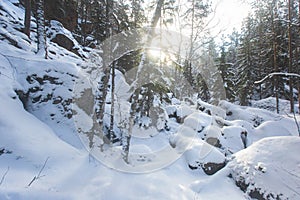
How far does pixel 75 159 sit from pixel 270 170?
4757 millimetres

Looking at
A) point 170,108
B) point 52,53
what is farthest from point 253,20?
point 52,53

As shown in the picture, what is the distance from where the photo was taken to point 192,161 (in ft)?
23.0

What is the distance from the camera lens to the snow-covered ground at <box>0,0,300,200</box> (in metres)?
3.87

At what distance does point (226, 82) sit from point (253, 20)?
1522cm

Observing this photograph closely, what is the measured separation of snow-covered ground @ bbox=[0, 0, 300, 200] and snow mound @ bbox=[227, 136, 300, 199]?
0.02 meters

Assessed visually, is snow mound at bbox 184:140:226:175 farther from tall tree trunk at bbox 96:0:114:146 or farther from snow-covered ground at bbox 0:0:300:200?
tall tree trunk at bbox 96:0:114:146

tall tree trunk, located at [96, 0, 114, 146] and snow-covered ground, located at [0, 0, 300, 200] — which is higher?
tall tree trunk, located at [96, 0, 114, 146]

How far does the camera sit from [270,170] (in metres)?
4.82

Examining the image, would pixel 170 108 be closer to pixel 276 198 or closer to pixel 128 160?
pixel 128 160

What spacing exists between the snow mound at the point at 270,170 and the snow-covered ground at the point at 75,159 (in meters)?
0.02

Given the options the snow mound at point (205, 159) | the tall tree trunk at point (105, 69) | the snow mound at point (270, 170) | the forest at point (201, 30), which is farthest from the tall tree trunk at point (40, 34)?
the snow mound at point (270, 170)

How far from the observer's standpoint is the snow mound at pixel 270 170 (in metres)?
4.41

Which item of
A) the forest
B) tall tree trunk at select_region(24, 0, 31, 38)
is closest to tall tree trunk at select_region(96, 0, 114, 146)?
the forest

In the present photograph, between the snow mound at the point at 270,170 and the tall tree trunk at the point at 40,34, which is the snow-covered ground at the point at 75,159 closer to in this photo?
the snow mound at the point at 270,170
